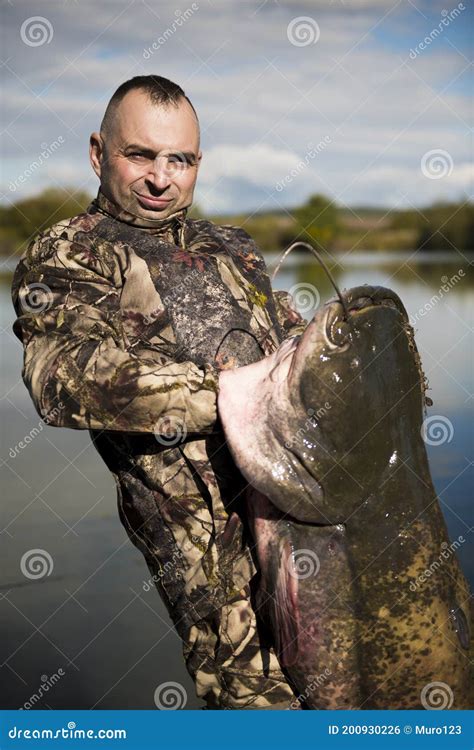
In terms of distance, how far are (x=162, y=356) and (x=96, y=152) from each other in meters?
0.71

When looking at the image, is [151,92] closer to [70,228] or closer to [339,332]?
[70,228]

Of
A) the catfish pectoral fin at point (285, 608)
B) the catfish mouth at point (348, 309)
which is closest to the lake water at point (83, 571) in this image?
the catfish mouth at point (348, 309)

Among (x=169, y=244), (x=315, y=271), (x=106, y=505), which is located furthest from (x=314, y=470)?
(x=315, y=271)

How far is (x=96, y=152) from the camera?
3.03 metres

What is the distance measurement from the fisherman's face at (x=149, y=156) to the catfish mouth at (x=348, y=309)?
26.1 inches

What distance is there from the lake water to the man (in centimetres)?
98

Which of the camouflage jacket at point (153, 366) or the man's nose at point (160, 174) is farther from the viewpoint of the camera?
the man's nose at point (160, 174)

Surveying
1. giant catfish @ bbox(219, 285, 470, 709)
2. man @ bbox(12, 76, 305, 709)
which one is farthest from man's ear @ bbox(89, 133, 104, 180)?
giant catfish @ bbox(219, 285, 470, 709)

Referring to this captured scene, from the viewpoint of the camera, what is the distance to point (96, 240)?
282cm

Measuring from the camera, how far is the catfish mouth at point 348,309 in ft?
8.14

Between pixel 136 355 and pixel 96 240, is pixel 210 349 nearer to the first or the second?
pixel 136 355

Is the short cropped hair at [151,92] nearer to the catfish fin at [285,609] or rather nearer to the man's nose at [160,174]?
the man's nose at [160,174]

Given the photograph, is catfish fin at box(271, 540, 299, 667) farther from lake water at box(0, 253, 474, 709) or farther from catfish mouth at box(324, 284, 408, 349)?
lake water at box(0, 253, 474, 709)

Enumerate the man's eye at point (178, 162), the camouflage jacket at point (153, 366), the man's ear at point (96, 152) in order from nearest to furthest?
the camouflage jacket at point (153, 366) → the man's eye at point (178, 162) → the man's ear at point (96, 152)
